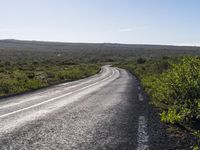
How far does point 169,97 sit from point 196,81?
1.93 meters

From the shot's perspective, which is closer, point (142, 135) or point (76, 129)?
point (142, 135)

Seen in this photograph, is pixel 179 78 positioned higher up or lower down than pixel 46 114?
higher up

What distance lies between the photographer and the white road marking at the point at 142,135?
547cm

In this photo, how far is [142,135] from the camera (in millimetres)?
6324

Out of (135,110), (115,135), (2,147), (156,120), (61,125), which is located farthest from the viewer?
(135,110)

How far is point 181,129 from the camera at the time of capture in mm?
6957

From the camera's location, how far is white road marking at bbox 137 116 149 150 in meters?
5.47

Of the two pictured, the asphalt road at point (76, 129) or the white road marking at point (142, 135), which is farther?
the asphalt road at point (76, 129)

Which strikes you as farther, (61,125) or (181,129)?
(61,125)

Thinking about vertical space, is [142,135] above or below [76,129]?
above

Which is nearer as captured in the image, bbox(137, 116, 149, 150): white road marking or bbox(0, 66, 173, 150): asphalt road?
bbox(137, 116, 149, 150): white road marking


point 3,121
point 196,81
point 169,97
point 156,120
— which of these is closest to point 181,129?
point 156,120

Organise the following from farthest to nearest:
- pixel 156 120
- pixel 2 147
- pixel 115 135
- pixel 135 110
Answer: pixel 135 110, pixel 156 120, pixel 115 135, pixel 2 147

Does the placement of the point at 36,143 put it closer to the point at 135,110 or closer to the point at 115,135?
the point at 115,135
